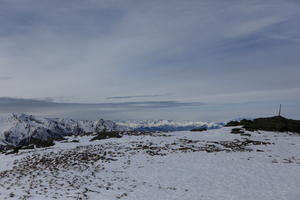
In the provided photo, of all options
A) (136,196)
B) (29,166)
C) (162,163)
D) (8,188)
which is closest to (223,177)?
(162,163)

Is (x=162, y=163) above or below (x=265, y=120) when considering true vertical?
below

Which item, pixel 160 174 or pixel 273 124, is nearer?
pixel 160 174

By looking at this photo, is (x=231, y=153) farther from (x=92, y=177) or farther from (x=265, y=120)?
(x=265, y=120)

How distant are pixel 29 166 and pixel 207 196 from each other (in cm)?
1862

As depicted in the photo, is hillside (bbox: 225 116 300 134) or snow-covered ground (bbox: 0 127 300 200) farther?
hillside (bbox: 225 116 300 134)

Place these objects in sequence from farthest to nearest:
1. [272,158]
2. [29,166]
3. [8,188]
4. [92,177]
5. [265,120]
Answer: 1. [265,120]
2. [272,158]
3. [29,166]
4. [92,177]
5. [8,188]

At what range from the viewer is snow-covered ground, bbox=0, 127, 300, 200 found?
16.7 m

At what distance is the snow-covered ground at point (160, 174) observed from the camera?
16719mm

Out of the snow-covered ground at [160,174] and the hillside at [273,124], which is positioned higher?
the hillside at [273,124]

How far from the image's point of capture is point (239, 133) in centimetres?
4572

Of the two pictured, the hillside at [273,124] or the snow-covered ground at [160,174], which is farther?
the hillside at [273,124]

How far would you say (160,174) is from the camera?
71.4 ft

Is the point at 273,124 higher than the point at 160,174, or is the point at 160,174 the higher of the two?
the point at 273,124

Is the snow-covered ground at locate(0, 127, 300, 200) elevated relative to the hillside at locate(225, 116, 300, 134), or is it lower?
lower
